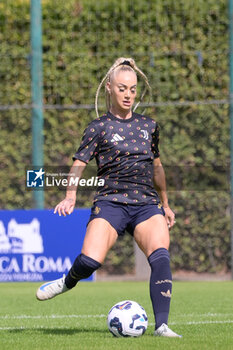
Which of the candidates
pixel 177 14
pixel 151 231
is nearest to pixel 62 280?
pixel 151 231

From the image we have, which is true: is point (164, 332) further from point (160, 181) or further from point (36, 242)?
point (36, 242)

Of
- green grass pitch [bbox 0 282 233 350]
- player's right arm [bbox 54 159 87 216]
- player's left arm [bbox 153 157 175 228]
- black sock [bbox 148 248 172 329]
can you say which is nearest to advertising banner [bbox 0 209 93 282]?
green grass pitch [bbox 0 282 233 350]

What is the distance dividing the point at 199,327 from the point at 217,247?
6.32 meters

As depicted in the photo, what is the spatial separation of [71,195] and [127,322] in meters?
0.91

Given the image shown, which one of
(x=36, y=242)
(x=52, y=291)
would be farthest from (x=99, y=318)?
(x=36, y=242)

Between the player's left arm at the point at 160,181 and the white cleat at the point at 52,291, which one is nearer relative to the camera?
the white cleat at the point at 52,291

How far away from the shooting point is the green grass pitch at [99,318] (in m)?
5.41

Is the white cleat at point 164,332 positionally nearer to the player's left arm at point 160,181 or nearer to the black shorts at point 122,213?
the black shorts at point 122,213

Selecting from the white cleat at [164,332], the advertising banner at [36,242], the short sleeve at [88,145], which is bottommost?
the advertising banner at [36,242]

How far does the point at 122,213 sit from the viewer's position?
5.83 m

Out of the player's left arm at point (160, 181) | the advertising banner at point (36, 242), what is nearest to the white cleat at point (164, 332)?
the player's left arm at point (160, 181)

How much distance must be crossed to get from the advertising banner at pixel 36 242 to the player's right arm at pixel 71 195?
5.85 metres

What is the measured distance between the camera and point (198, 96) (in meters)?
12.9

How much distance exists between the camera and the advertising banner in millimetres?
11602
